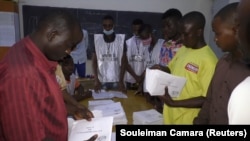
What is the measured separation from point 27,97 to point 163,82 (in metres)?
0.93

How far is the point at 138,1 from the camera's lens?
481 cm

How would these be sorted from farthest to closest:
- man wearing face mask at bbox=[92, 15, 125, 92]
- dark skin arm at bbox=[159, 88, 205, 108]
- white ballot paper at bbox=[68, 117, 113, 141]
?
man wearing face mask at bbox=[92, 15, 125, 92] → dark skin arm at bbox=[159, 88, 205, 108] → white ballot paper at bbox=[68, 117, 113, 141]

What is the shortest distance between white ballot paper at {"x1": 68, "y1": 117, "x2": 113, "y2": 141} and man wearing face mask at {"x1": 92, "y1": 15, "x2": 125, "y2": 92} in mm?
1924

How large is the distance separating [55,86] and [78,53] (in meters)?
3.32

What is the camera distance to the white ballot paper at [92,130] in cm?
113

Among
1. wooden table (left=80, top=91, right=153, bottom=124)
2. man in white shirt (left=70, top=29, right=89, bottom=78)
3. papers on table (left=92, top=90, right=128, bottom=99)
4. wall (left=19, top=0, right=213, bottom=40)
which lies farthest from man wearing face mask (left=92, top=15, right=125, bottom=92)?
wall (left=19, top=0, right=213, bottom=40)

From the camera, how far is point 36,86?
88 centimetres

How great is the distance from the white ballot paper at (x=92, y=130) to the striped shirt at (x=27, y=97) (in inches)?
8.4

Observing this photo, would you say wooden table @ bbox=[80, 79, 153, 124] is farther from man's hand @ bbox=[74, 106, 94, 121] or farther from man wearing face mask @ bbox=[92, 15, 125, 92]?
→ man's hand @ bbox=[74, 106, 94, 121]

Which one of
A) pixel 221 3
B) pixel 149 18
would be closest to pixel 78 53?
Answer: pixel 149 18

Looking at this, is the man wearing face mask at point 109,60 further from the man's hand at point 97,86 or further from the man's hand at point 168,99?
the man's hand at point 168,99

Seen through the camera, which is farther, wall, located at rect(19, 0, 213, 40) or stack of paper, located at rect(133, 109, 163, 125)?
wall, located at rect(19, 0, 213, 40)

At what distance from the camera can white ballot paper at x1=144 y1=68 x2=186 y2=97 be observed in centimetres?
154

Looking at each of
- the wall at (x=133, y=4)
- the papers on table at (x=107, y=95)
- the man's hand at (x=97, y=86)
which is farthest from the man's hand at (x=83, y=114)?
the wall at (x=133, y=4)
